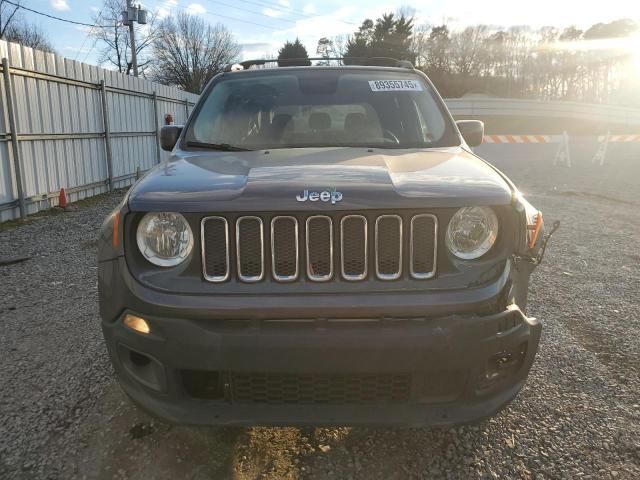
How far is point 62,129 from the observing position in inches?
374

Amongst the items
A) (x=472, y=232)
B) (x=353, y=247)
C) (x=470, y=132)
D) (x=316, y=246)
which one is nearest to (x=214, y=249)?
(x=316, y=246)

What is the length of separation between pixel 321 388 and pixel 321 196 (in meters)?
0.74

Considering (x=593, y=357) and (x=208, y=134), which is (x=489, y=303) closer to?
(x=593, y=357)

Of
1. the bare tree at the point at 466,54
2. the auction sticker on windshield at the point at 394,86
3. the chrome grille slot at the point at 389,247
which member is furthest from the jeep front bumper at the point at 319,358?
the bare tree at the point at 466,54

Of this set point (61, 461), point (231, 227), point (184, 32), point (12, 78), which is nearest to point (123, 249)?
point (231, 227)

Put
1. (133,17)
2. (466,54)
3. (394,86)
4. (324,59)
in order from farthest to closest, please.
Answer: (466,54), (133,17), (324,59), (394,86)

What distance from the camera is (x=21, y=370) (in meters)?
3.18

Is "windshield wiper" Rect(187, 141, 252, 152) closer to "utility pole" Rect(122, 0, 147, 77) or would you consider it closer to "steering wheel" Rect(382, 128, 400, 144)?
"steering wheel" Rect(382, 128, 400, 144)

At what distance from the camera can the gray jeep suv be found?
1.91 meters

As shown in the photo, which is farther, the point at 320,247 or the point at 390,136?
the point at 390,136

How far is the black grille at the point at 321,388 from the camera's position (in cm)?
199

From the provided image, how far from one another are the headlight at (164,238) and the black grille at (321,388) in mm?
522

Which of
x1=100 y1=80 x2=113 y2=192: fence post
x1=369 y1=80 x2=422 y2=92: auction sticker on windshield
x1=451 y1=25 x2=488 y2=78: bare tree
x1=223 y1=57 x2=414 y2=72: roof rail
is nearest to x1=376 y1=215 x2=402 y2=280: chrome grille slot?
x1=369 y1=80 x2=422 y2=92: auction sticker on windshield

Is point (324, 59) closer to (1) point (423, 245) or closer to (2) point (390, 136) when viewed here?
(2) point (390, 136)
